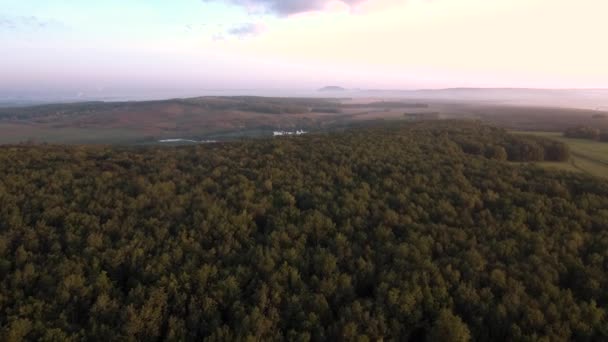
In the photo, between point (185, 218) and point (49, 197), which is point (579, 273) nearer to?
point (185, 218)

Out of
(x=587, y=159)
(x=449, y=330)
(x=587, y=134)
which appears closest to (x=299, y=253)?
(x=449, y=330)

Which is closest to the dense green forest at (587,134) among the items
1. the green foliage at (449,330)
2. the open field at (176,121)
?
the open field at (176,121)

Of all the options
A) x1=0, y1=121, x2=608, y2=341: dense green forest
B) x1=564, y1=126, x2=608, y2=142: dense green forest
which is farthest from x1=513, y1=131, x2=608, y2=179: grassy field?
x1=0, y1=121, x2=608, y2=341: dense green forest

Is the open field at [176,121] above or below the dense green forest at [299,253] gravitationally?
above

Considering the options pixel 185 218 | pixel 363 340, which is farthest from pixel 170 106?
pixel 363 340

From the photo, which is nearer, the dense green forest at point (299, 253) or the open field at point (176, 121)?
the dense green forest at point (299, 253)

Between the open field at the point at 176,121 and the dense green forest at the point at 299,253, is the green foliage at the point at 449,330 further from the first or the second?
the open field at the point at 176,121

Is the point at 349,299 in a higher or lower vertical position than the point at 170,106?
lower
